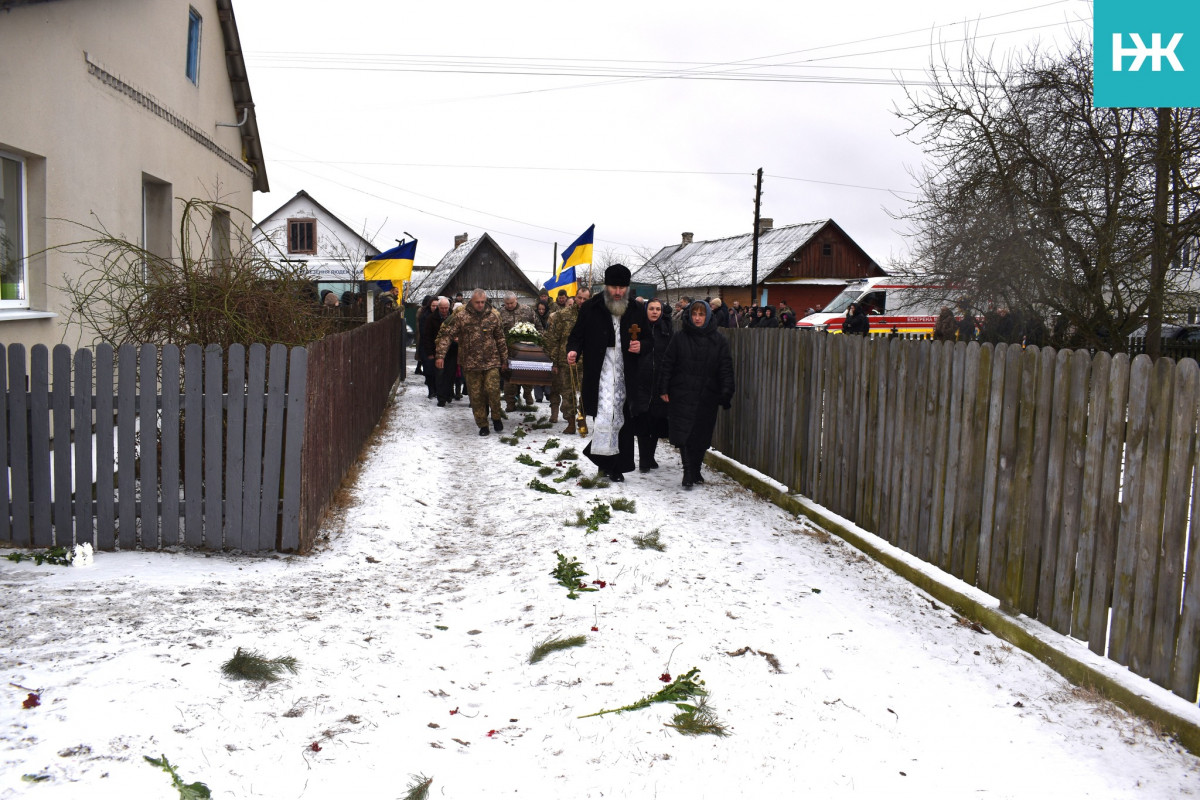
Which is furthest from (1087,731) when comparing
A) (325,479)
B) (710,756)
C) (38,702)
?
(325,479)

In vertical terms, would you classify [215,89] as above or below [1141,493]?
above

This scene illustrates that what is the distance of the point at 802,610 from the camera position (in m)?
5.32

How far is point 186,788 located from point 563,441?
8250 millimetres

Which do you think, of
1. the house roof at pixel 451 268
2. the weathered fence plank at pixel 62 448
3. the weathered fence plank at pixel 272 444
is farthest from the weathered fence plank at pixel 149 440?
the house roof at pixel 451 268

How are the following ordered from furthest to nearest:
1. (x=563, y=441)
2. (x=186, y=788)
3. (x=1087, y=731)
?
(x=563, y=441), (x=1087, y=731), (x=186, y=788)

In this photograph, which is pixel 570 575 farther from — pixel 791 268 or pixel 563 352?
pixel 791 268

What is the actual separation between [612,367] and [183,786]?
20.5ft

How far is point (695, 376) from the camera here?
Result: 27.9 feet

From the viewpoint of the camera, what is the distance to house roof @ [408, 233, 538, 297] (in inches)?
2217

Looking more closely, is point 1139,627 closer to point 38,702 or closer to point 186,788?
point 186,788

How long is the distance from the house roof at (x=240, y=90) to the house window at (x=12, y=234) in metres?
7.95

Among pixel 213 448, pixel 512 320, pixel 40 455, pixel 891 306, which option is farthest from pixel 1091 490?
pixel 891 306

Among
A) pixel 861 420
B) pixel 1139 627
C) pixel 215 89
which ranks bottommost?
pixel 1139 627

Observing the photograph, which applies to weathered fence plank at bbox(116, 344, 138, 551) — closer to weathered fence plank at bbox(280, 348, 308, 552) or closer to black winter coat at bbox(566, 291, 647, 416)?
weathered fence plank at bbox(280, 348, 308, 552)
